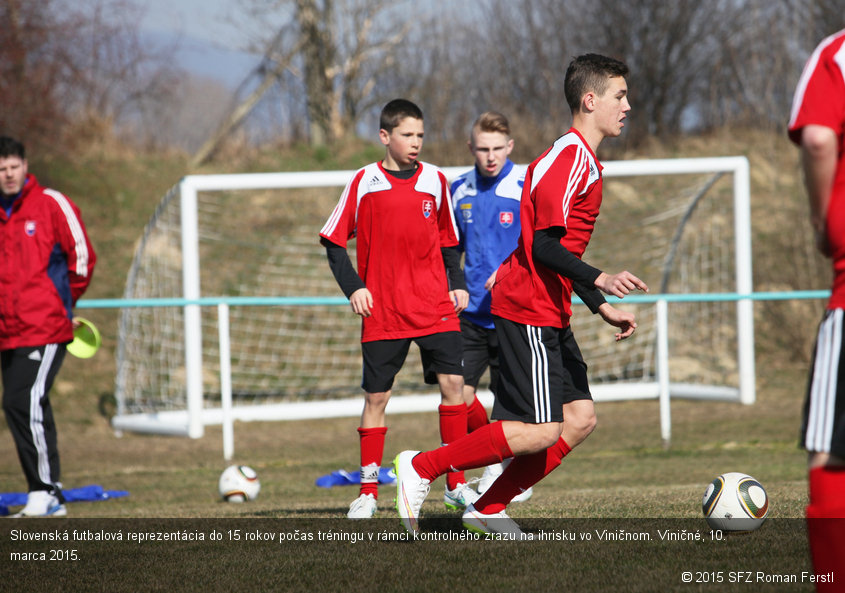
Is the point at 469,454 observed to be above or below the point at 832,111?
below

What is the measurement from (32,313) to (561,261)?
3.54 meters

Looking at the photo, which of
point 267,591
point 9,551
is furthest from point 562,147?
point 9,551

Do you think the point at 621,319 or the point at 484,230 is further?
the point at 484,230

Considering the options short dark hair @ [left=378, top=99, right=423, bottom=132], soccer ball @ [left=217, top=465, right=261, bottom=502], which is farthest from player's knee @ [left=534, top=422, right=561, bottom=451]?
soccer ball @ [left=217, top=465, right=261, bottom=502]

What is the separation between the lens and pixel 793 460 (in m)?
6.88

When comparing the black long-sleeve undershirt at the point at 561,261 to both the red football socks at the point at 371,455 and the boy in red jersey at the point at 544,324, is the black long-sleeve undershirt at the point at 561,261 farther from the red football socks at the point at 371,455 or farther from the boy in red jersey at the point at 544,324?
the red football socks at the point at 371,455

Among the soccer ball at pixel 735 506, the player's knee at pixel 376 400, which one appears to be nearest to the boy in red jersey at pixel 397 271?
the player's knee at pixel 376 400

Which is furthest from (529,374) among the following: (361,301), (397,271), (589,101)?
(397,271)

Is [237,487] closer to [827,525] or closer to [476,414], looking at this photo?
[476,414]

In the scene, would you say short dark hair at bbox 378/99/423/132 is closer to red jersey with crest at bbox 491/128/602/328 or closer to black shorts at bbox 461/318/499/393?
red jersey with crest at bbox 491/128/602/328

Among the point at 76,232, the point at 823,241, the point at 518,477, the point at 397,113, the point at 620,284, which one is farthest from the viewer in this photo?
the point at 76,232

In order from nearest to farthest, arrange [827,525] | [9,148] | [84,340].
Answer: [827,525] < [9,148] < [84,340]

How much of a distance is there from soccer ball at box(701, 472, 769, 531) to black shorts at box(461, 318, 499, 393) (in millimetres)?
2008

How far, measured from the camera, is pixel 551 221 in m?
3.41
